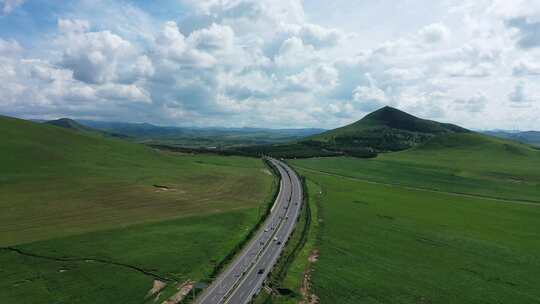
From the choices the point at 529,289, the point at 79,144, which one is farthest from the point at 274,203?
the point at 79,144

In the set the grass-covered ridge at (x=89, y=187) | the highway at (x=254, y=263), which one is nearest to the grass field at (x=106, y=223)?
the grass-covered ridge at (x=89, y=187)

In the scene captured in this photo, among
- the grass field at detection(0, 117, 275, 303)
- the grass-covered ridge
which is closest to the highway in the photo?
the grass field at detection(0, 117, 275, 303)

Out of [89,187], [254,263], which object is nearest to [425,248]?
[254,263]

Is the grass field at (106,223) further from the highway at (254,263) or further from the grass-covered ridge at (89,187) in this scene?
the highway at (254,263)

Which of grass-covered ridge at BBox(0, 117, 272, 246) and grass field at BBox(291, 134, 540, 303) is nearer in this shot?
grass field at BBox(291, 134, 540, 303)

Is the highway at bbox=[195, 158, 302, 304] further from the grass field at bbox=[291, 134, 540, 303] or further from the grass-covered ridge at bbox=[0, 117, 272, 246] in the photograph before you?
the grass-covered ridge at bbox=[0, 117, 272, 246]

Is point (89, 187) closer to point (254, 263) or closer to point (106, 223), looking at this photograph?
point (106, 223)
